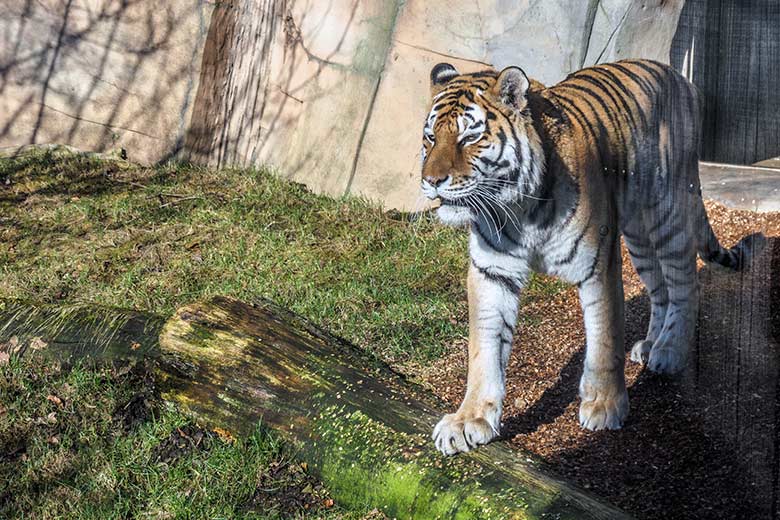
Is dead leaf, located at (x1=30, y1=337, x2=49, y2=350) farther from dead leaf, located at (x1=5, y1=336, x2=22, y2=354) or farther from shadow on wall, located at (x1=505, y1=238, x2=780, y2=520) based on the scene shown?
shadow on wall, located at (x1=505, y1=238, x2=780, y2=520)

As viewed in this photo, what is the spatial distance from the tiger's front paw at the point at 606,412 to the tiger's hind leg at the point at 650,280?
69 cm

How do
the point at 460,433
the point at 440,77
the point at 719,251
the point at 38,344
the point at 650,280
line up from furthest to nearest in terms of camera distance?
the point at 719,251 → the point at 650,280 → the point at 38,344 → the point at 440,77 → the point at 460,433

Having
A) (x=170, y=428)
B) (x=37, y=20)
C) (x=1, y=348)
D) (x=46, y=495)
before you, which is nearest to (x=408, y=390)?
(x=170, y=428)

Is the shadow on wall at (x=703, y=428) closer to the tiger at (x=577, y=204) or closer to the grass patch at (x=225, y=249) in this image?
the tiger at (x=577, y=204)

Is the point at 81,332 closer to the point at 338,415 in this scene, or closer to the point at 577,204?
the point at 338,415

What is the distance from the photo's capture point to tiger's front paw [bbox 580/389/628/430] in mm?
3670

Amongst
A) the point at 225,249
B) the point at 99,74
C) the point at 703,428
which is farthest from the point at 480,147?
the point at 99,74

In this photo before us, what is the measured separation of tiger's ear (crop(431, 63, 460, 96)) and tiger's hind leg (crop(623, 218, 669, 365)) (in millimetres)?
1278

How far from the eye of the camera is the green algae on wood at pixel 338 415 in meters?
2.98

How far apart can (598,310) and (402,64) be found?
113 inches

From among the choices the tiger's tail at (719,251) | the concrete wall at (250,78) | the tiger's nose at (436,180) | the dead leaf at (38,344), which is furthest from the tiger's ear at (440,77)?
the concrete wall at (250,78)

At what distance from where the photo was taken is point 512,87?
10.8 ft

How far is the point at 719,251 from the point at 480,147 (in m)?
1.85

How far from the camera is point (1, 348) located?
413 centimetres
